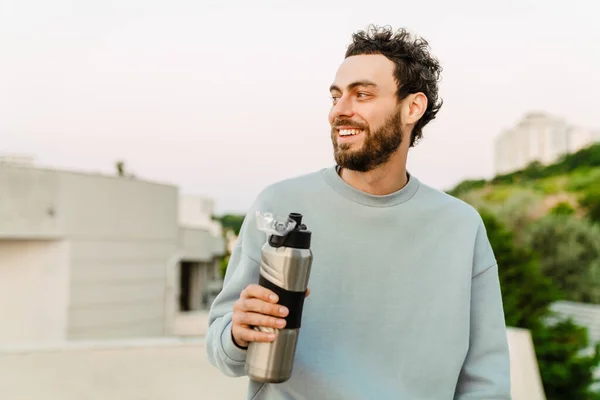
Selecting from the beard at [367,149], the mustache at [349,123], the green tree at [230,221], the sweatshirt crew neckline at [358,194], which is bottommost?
the green tree at [230,221]

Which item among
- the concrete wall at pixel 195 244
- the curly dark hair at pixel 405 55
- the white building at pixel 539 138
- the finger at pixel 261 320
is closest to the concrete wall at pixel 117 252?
the concrete wall at pixel 195 244

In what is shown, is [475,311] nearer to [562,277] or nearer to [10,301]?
[10,301]

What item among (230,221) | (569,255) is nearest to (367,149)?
(569,255)

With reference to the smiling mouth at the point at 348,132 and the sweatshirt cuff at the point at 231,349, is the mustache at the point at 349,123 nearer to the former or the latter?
the smiling mouth at the point at 348,132

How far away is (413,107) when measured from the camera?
1518mm

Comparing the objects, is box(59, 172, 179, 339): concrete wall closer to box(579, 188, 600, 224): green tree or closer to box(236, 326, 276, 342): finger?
box(236, 326, 276, 342): finger

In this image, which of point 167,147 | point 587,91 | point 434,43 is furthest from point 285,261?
point 587,91

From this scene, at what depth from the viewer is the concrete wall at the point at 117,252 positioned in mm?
16078

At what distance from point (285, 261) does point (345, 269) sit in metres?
0.33

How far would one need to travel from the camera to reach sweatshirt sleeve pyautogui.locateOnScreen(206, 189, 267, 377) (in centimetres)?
121

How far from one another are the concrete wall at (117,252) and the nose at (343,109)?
14874mm

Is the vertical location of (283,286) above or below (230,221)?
above

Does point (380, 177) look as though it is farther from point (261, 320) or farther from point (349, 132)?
point (261, 320)

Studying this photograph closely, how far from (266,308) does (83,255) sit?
1634cm
